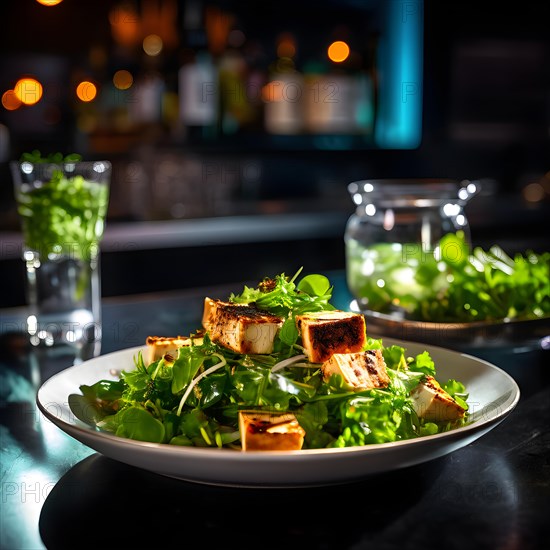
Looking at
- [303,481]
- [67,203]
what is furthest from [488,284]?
[303,481]

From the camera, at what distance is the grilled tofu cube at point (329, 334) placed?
897 millimetres

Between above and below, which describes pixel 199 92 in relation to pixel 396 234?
above

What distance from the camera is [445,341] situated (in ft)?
4.97

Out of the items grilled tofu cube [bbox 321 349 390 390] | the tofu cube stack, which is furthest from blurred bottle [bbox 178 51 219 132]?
grilled tofu cube [bbox 321 349 390 390]

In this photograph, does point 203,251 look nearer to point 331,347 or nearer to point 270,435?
point 331,347

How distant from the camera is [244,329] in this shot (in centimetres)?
91

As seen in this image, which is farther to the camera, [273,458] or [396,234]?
[396,234]

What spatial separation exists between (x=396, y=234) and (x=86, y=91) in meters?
2.68

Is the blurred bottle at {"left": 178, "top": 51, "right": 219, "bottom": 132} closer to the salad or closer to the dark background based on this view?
the dark background

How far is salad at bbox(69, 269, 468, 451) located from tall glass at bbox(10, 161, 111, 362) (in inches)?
21.0

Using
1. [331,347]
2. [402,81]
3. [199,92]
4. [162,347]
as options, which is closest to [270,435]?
[331,347]

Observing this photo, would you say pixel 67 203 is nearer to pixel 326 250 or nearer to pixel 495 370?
pixel 495 370

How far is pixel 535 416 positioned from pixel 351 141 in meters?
3.74

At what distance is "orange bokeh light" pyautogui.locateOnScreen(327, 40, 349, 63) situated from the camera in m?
4.66
